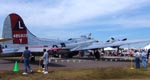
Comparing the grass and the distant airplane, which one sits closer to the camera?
the grass

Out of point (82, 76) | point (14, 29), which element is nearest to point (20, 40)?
point (14, 29)

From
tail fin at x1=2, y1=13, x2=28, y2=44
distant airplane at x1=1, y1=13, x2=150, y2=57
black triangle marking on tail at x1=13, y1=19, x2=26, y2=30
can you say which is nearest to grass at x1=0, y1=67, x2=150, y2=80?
distant airplane at x1=1, y1=13, x2=150, y2=57

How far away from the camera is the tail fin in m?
42.8

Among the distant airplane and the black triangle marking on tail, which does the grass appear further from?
the black triangle marking on tail

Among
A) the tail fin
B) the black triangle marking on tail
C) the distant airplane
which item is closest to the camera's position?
the distant airplane

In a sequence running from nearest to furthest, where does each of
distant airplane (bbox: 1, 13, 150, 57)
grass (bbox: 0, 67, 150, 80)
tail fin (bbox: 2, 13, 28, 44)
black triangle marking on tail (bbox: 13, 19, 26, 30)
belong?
grass (bbox: 0, 67, 150, 80) < distant airplane (bbox: 1, 13, 150, 57) < tail fin (bbox: 2, 13, 28, 44) < black triangle marking on tail (bbox: 13, 19, 26, 30)

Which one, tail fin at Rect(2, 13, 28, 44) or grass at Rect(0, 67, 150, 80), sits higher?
tail fin at Rect(2, 13, 28, 44)

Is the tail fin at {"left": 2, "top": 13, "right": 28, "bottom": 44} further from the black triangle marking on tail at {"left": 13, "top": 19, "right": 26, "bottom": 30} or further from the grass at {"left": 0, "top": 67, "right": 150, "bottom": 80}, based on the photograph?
the grass at {"left": 0, "top": 67, "right": 150, "bottom": 80}

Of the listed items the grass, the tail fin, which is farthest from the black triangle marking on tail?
the grass

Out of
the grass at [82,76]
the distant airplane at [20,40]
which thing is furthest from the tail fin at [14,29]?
the grass at [82,76]

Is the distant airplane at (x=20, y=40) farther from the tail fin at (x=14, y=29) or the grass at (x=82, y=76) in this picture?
the grass at (x=82, y=76)

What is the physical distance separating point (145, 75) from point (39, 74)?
299 inches

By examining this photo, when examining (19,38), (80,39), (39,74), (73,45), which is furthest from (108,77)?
(80,39)

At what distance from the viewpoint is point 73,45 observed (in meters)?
53.5
